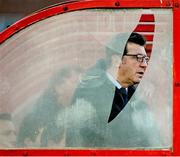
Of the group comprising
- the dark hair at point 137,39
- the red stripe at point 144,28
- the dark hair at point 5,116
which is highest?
the red stripe at point 144,28

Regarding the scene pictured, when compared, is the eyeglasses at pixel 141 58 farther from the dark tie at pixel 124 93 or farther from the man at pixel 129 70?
the dark tie at pixel 124 93

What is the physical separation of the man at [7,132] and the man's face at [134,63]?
741 millimetres

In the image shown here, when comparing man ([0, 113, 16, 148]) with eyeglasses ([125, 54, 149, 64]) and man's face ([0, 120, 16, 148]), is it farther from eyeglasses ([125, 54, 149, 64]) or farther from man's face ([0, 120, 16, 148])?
eyeglasses ([125, 54, 149, 64])

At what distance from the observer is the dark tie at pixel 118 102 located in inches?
97.1

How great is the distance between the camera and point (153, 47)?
2.52 m

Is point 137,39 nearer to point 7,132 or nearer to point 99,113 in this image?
point 99,113

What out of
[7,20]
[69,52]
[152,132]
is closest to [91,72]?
[69,52]

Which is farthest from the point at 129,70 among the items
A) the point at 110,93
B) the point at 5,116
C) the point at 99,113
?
the point at 5,116

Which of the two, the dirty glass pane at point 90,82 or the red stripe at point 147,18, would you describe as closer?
the dirty glass pane at point 90,82

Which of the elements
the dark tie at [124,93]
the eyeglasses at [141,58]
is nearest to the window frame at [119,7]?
the eyeglasses at [141,58]

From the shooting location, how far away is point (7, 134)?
8.31 ft

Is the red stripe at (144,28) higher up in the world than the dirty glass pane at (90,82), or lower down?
higher up

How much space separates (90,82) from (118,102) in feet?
0.67

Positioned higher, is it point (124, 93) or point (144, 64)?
point (144, 64)
